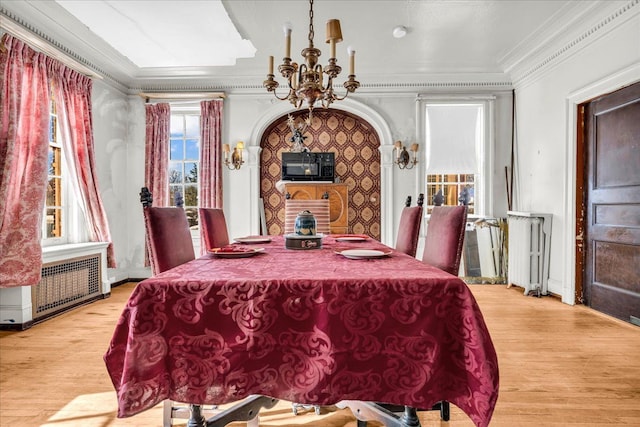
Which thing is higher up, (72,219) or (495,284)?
(72,219)

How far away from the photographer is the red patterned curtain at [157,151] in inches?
195

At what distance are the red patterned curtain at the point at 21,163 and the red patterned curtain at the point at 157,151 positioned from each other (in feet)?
5.43

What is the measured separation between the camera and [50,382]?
207 cm

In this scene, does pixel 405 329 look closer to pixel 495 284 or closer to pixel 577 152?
pixel 577 152

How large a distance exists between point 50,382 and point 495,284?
4.82m

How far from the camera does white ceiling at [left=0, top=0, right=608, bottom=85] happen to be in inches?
128

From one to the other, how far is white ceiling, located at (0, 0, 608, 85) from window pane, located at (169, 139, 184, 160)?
933 millimetres

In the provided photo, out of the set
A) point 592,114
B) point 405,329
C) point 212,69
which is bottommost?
point 405,329

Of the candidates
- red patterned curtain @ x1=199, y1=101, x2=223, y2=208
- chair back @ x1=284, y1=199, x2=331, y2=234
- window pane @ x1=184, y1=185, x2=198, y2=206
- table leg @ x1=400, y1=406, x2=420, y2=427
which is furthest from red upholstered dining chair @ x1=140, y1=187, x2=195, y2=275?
window pane @ x1=184, y1=185, x2=198, y2=206

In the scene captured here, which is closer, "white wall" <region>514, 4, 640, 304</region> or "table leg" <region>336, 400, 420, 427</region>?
"table leg" <region>336, 400, 420, 427</region>

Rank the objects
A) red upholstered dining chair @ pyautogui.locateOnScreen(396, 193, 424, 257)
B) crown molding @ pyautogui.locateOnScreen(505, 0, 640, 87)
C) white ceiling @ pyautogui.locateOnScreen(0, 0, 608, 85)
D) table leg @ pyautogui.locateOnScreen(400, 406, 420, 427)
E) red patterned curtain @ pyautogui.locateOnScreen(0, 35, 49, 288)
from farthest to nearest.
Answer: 1. white ceiling @ pyautogui.locateOnScreen(0, 0, 608, 85)
2. crown molding @ pyautogui.locateOnScreen(505, 0, 640, 87)
3. red patterned curtain @ pyautogui.locateOnScreen(0, 35, 49, 288)
4. red upholstered dining chair @ pyautogui.locateOnScreen(396, 193, 424, 257)
5. table leg @ pyautogui.locateOnScreen(400, 406, 420, 427)

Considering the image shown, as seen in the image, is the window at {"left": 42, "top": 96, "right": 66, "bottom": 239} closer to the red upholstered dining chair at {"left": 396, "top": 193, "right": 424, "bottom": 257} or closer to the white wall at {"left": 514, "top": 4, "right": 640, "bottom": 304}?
the red upholstered dining chair at {"left": 396, "top": 193, "right": 424, "bottom": 257}

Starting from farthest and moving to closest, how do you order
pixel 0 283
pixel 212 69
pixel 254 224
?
pixel 254 224, pixel 212 69, pixel 0 283

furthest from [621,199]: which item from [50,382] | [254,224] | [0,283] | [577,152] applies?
[0,283]
